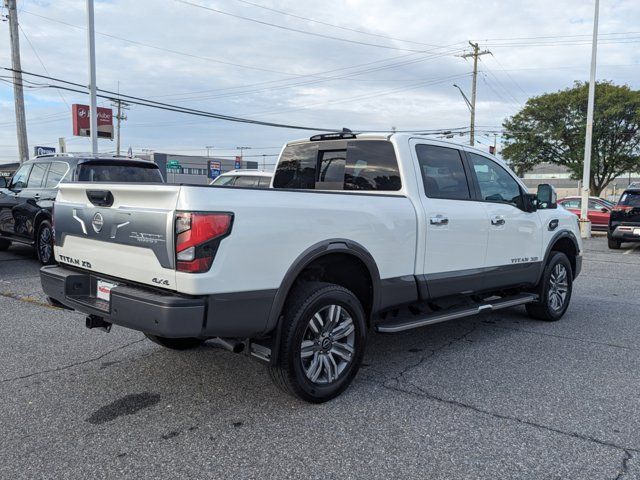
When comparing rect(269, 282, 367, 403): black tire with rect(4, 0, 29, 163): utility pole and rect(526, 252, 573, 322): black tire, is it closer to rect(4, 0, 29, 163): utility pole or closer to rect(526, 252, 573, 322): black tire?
rect(526, 252, 573, 322): black tire

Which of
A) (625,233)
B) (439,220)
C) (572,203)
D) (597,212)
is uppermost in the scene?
(572,203)

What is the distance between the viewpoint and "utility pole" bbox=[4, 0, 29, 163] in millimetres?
18547

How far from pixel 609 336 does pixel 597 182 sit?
3458 centimetres

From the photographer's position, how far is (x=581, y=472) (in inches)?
111

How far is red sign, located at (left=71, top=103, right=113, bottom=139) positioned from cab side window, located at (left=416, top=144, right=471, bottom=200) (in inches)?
588

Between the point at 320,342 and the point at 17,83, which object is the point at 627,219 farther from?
the point at 17,83

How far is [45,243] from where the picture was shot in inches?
350

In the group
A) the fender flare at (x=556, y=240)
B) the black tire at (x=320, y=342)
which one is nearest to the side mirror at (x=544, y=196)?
the fender flare at (x=556, y=240)

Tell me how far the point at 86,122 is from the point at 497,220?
1560 cm

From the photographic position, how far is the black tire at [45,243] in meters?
8.81

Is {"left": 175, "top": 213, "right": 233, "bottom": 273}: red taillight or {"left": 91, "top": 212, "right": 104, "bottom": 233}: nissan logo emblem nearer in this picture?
{"left": 175, "top": 213, "right": 233, "bottom": 273}: red taillight

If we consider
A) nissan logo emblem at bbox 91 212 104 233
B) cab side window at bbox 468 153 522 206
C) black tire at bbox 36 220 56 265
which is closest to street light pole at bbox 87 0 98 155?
black tire at bbox 36 220 56 265

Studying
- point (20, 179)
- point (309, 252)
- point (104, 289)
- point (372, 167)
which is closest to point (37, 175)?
point (20, 179)

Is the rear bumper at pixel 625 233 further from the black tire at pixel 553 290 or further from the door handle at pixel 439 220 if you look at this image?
the door handle at pixel 439 220
